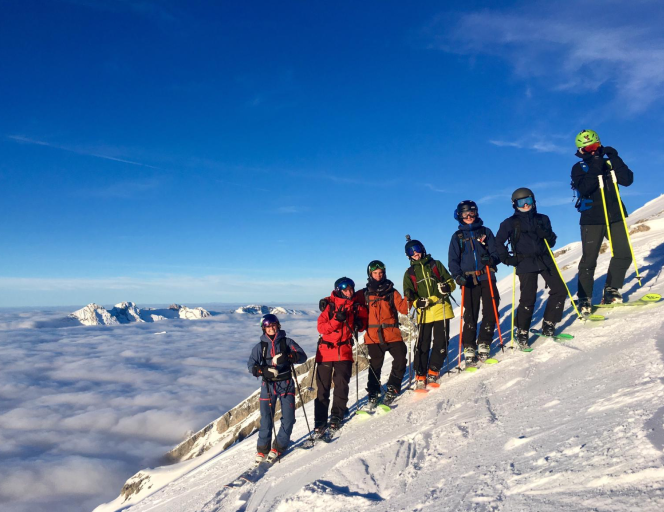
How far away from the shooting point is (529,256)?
744 cm

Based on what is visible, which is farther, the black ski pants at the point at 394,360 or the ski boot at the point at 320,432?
the black ski pants at the point at 394,360

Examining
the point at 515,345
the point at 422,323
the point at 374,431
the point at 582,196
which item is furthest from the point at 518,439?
the point at 582,196

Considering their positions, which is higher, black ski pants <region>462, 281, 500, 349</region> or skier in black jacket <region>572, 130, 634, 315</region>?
skier in black jacket <region>572, 130, 634, 315</region>

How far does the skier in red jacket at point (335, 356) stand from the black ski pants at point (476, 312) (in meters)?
2.31

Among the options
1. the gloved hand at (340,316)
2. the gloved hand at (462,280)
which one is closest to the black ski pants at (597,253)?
the gloved hand at (462,280)

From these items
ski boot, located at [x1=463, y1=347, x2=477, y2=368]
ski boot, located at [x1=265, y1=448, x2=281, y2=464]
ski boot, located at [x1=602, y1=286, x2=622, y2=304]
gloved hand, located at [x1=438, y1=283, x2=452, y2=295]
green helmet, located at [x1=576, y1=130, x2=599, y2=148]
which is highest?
green helmet, located at [x1=576, y1=130, x2=599, y2=148]

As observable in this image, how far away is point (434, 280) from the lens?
790 cm

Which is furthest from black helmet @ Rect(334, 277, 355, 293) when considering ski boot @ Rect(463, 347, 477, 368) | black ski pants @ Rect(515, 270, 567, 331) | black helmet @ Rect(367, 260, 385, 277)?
black ski pants @ Rect(515, 270, 567, 331)

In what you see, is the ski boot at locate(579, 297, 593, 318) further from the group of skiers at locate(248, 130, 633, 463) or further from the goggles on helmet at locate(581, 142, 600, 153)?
the goggles on helmet at locate(581, 142, 600, 153)

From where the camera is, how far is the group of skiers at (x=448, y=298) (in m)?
7.50

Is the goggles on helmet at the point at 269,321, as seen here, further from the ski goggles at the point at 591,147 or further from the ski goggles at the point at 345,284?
the ski goggles at the point at 591,147

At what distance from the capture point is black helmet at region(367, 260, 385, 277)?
8.12m

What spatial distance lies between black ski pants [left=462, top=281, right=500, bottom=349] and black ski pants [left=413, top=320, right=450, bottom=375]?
1.47 ft

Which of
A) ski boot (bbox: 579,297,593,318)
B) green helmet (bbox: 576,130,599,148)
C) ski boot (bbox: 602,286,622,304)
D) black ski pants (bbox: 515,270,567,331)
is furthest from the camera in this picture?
ski boot (bbox: 602,286,622,304)
